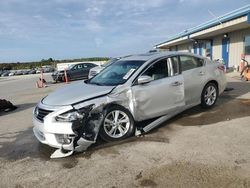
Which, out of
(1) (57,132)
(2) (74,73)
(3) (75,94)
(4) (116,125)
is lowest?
(2) (74,73)

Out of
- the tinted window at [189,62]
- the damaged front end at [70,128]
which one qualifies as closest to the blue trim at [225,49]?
the tinted window at [189,62]

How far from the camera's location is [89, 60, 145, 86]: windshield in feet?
18.8

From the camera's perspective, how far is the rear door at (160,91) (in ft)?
18.1

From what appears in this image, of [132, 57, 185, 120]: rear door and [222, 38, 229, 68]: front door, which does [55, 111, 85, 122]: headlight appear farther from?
Answer: [222, 38, 229, 68]: front door

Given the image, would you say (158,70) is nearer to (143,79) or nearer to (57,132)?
(143,79)

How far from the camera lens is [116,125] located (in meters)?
5.26

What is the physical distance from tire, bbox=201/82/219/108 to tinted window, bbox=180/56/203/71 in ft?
2.10

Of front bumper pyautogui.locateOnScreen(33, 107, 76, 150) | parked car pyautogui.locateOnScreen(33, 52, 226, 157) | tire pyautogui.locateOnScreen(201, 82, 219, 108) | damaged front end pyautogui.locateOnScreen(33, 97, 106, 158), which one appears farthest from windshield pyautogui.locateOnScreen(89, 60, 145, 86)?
tire pyautogui.locateOnScreen(201, 82, 219, 108)

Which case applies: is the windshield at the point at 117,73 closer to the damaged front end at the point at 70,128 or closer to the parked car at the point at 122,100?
the parked car at the point at 122,100

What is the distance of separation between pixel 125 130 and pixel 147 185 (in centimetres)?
186

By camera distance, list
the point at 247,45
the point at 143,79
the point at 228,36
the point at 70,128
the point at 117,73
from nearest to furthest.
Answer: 1. the point at 70,128
2. the point at 143,79
3. the point at 117,73
4. the point at 247,45
5. the point at 228,36

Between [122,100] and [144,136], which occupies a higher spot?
[122,100]

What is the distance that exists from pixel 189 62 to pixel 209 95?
1.16m

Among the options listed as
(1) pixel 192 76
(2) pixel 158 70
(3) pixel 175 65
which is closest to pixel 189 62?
(1) pixel 192 76
